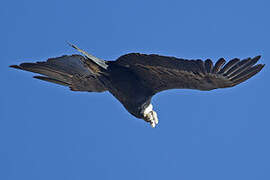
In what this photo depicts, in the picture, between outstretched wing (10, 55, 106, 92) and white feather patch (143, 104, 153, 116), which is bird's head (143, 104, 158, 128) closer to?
white feather patch (143, 104, 153, 116)

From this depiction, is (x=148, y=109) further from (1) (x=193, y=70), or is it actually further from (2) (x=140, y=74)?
(1) (x=193, y=70)

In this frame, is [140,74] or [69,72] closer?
[140,74]

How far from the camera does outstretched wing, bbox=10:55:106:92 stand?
13.0 m

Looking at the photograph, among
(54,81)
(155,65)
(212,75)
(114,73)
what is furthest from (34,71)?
(212,75)

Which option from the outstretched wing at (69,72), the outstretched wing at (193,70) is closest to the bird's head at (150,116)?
the outstretched wing at (193,70)

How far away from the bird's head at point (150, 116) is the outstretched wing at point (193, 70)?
1098 mm

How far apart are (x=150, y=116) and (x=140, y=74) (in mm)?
1206

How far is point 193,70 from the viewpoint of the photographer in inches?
426

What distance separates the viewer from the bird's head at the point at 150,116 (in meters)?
12.5

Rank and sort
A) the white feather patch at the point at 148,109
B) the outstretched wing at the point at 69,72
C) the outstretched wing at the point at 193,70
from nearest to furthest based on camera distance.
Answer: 1. the outstretched wing at the point at 193,70
2. the white feather patch at the point at 148,109
3. the outstretched wing at the point at 69,72

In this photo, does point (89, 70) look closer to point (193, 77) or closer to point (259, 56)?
point (193, 77)

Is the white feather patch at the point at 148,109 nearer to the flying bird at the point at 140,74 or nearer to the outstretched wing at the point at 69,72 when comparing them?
the flying bird at the point at 140,74

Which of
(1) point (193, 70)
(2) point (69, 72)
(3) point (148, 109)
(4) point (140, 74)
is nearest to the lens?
(1) point (193, 70)

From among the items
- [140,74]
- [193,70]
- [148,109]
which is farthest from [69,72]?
[193,70]
